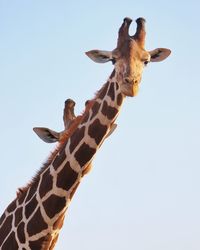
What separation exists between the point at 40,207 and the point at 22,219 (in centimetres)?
34

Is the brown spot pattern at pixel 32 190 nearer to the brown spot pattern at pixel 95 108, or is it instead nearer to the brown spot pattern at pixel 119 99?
the brown spot pattern at pixel 95 108

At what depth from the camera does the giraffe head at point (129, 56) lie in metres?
8.22

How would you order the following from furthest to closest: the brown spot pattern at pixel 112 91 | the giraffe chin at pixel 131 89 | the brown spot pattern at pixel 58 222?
the brown spot pattern at pixel 58 222 < the brown spot pattern at pixel 112 91 < the giraffe chin at pixel 131 89

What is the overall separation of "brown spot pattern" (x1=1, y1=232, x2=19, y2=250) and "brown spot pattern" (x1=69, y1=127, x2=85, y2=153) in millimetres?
1393

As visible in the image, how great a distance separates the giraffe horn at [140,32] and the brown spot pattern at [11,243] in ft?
9.85

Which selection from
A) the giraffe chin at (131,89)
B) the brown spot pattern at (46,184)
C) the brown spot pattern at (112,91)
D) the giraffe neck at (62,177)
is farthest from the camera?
the brown spot pattern at (46,184)

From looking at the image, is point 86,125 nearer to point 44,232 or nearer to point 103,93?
point 103,93

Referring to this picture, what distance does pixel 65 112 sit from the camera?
10.4 meters

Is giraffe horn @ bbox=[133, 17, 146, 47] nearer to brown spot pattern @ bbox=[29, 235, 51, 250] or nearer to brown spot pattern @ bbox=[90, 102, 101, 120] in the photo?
brown spot pattern @ bbox=[90, 102, 101, 120]

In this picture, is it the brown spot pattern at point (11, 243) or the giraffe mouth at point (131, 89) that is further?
the brown spot pattern at point (11, 243)

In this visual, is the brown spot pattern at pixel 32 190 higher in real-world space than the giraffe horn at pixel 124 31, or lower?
lower

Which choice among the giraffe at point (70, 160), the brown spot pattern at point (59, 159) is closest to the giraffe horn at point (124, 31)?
the giraffe at point (70, 160)

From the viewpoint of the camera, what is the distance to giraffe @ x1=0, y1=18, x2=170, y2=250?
28.7 ft

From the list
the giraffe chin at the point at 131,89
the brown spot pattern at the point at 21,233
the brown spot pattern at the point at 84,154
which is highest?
the giraffe chin at the point at 131,89
